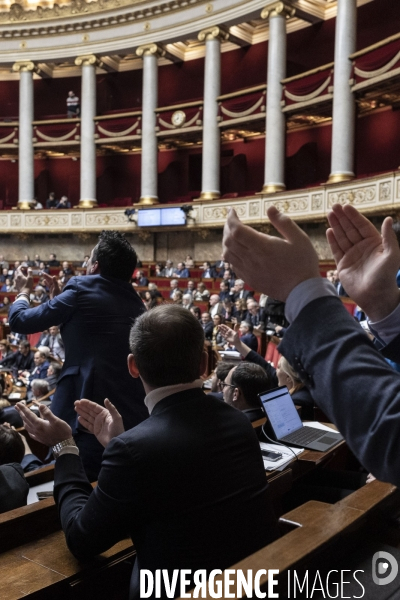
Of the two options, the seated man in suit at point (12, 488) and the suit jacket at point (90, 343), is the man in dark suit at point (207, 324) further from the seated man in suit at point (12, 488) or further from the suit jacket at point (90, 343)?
the seated man in suit at point (12, 488)

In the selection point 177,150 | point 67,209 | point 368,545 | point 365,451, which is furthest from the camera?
point 177,150

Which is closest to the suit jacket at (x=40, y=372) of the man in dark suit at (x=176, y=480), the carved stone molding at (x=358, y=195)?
the man in dark suit at (x=176, y=480)

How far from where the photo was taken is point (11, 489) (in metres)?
2.01

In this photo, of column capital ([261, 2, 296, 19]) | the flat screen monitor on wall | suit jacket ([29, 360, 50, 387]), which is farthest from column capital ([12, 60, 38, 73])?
suit jacket ([29, 360, 50, 387])

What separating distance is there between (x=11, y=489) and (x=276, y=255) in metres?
1.60

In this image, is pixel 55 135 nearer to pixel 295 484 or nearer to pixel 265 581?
pixel 295 484

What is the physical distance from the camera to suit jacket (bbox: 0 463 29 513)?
6.48 feet

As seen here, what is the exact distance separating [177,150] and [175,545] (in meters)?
18.4

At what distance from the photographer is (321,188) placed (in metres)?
12.4

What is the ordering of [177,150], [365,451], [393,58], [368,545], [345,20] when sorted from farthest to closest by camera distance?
[177,150] < [345,20] < [393,58] < [368,545] < [365,451]

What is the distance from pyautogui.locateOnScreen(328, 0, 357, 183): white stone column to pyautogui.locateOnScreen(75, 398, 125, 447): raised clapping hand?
11427 mm

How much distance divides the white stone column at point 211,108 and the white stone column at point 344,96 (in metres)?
3.97

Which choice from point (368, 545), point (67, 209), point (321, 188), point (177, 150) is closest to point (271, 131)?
point (321, 188)

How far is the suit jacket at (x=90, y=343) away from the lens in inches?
89.3
